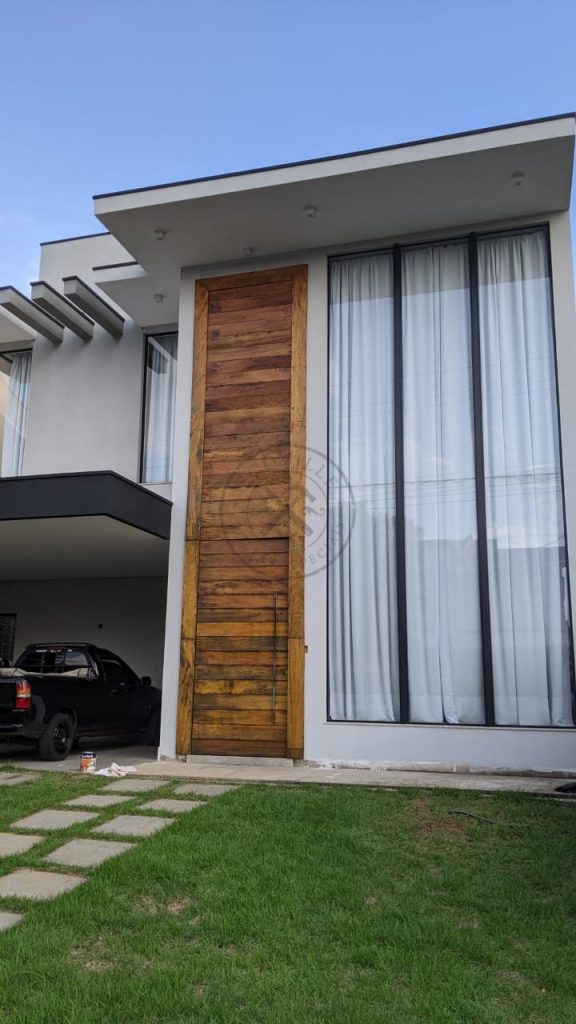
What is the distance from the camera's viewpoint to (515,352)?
7648 millimetres

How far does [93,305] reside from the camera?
10.3 metres

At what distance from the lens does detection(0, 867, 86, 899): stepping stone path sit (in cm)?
372

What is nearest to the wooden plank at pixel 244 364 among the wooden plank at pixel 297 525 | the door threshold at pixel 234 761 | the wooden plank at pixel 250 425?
the wooden plank at pixel 297 525

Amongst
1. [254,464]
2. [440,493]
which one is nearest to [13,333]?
[254,464]

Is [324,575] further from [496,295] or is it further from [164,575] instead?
[164,575]

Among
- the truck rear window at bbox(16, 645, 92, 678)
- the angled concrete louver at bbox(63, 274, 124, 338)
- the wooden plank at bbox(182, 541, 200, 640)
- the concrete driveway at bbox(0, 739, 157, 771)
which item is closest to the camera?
the concrete driveway at bbox(0, 739, 157, 771)

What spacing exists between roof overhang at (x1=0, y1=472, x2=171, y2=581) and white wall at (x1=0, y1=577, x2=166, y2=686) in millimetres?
1847

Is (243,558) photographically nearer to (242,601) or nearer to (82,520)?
(242,601)

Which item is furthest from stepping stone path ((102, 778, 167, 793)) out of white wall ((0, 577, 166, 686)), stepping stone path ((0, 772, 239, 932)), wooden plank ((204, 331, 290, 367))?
white wall ((0, 577, 166, 686))

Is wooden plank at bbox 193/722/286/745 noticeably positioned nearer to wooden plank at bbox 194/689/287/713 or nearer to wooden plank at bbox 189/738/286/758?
wooden plank at bbox 189/738/286/758

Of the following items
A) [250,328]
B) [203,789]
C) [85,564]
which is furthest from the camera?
[85,564]

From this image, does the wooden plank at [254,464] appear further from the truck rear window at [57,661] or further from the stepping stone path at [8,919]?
the stepping stone path at [8,919]

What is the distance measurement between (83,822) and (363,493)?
4.13 metres

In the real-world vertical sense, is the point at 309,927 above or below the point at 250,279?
below
